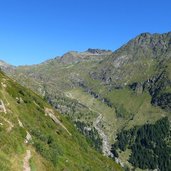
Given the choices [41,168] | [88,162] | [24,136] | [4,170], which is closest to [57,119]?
[88,162]

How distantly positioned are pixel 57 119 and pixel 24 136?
54458 mm

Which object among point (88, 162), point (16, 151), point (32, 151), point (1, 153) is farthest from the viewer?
point (88, 162)

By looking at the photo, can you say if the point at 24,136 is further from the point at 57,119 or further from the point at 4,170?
the point at 57,119

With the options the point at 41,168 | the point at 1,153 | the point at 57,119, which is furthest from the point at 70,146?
the point at 1,153

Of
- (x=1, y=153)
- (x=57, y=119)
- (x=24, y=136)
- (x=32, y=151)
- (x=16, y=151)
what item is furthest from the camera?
(x=57, y=119)

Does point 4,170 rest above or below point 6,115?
below

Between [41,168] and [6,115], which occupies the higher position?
[6,115]

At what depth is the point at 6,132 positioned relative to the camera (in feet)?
Result: 216

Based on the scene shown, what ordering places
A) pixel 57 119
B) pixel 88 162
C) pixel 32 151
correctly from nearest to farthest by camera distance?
pixel 32 151 < pixel 88 162 < pixel 57 119

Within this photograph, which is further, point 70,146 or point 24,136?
point 70,146

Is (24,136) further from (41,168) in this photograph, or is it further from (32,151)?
(41,168)

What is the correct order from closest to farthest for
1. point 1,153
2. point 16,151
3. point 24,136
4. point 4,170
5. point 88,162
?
point 4,170, point 1,153, point 16,151, point 24,136, point 88,162

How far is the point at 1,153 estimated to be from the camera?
2205 inches

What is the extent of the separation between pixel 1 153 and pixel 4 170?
223 inches
